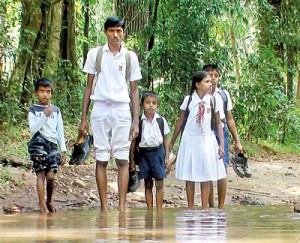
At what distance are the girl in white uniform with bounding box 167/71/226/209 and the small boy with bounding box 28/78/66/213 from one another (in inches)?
58.9

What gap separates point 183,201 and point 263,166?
4.88m

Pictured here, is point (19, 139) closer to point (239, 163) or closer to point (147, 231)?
point (239, 163)

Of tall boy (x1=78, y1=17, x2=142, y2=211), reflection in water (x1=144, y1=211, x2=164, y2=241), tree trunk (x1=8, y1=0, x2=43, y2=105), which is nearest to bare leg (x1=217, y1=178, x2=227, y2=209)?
tall boy (x1=78, y1=17, x2=142, y2=211)

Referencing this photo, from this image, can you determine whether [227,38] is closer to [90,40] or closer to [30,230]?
[90,40]

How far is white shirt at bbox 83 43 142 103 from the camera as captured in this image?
7535 millimetres

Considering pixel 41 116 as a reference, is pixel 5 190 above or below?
below

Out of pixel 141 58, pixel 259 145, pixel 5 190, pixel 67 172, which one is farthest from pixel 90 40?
pixel 5 190

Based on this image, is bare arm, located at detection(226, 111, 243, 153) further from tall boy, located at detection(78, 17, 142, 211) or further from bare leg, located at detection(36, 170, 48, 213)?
bare leg, located at detection(36, 170, 48, 213)

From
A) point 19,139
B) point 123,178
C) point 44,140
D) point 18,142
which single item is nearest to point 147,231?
point 123,178

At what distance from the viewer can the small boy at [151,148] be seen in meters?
8.30

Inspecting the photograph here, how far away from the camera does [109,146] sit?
25.0 ft

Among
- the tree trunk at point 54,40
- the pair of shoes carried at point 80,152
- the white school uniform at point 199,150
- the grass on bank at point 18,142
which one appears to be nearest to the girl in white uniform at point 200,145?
the white school uniform at point 199,150

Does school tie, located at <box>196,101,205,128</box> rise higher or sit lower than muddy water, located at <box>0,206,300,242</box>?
higher

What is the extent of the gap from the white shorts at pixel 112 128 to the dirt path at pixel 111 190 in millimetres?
1383
